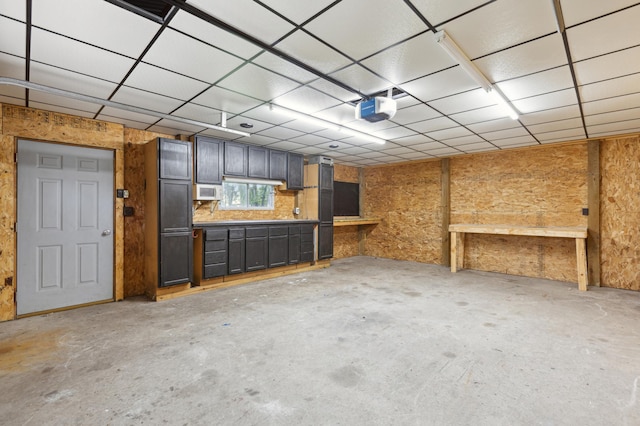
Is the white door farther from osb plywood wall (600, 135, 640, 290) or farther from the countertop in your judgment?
osb plywood wall (600, 135, 640, 290)

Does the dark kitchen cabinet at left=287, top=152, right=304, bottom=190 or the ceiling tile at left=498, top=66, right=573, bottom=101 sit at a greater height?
the ceiling tile at left=498, top=66, right=573, bottom=101

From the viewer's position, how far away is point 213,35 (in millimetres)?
2223

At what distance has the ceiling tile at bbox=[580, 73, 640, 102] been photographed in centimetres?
292

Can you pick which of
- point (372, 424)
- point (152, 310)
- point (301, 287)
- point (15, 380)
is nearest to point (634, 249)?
point (301, 287)

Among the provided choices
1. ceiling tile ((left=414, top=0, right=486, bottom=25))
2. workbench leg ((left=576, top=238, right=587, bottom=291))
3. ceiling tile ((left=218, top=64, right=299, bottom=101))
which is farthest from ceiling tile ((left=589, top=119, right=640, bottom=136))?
ceiling tile ((left=218, top=64, right=299, bottom=101))

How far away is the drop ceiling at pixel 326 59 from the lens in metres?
1.97

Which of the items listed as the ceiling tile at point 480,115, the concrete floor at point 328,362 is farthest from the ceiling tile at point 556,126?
the concrete floor at point 328,362

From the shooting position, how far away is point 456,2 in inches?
73.7

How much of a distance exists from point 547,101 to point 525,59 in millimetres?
1301

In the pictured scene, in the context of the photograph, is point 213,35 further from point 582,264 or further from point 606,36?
point 582,264

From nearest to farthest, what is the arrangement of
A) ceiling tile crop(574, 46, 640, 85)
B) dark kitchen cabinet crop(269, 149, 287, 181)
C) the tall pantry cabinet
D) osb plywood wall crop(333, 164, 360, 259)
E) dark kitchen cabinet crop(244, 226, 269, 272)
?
ceiling tile crop(574, 46, 640, 85), the tall pantry cabinet, dark kitchen cabinet crop(244, 226, 269, 272), dark kitchen cabinet crop(269, 149, 287, 181), osb plywood wall crop(333, 164, 360, 259)

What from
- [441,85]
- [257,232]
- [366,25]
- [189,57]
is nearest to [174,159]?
[257,232]

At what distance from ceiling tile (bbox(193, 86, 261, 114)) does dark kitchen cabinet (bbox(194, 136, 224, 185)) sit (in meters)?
1.45

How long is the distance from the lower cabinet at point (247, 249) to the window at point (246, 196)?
0.82m
